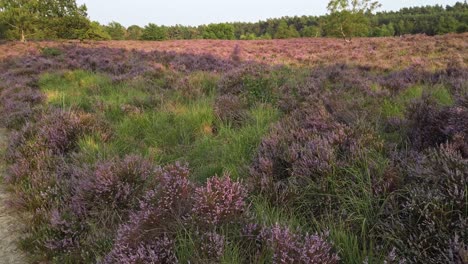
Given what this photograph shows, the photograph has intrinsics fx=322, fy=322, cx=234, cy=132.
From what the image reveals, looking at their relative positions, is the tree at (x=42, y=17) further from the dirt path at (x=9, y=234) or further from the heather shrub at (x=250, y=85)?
the dirt path at (x=9, y=234)

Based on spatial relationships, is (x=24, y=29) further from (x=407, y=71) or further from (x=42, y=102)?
(x=407, y=71)

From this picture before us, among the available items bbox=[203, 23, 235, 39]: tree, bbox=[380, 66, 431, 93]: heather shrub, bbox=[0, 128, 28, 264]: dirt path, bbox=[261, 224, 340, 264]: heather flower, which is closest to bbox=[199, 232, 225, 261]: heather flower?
bbox=[261, 224, 340, 264]: heather flower

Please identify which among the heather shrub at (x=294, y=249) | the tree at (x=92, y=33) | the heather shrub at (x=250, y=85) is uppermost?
the tree at (x=92, y=33)

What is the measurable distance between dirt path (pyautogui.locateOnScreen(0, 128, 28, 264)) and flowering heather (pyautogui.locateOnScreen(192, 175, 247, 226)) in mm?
1516

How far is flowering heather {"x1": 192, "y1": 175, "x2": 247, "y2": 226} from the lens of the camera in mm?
2238

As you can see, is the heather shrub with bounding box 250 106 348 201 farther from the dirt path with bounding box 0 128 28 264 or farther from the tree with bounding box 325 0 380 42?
the tree with bounding box 325 0 380 42

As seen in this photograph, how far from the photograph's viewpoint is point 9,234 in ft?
9.57

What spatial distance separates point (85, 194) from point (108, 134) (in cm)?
195

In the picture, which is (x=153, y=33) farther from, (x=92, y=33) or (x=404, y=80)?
(x=404, y=80)

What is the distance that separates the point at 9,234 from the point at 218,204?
2.06 meters

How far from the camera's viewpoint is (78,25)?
3228cm

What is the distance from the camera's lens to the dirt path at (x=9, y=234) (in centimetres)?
259

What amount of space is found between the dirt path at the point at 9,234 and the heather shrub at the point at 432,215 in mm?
2761

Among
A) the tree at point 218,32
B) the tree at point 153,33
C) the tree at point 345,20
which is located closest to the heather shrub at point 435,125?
the tree at point 345,20
